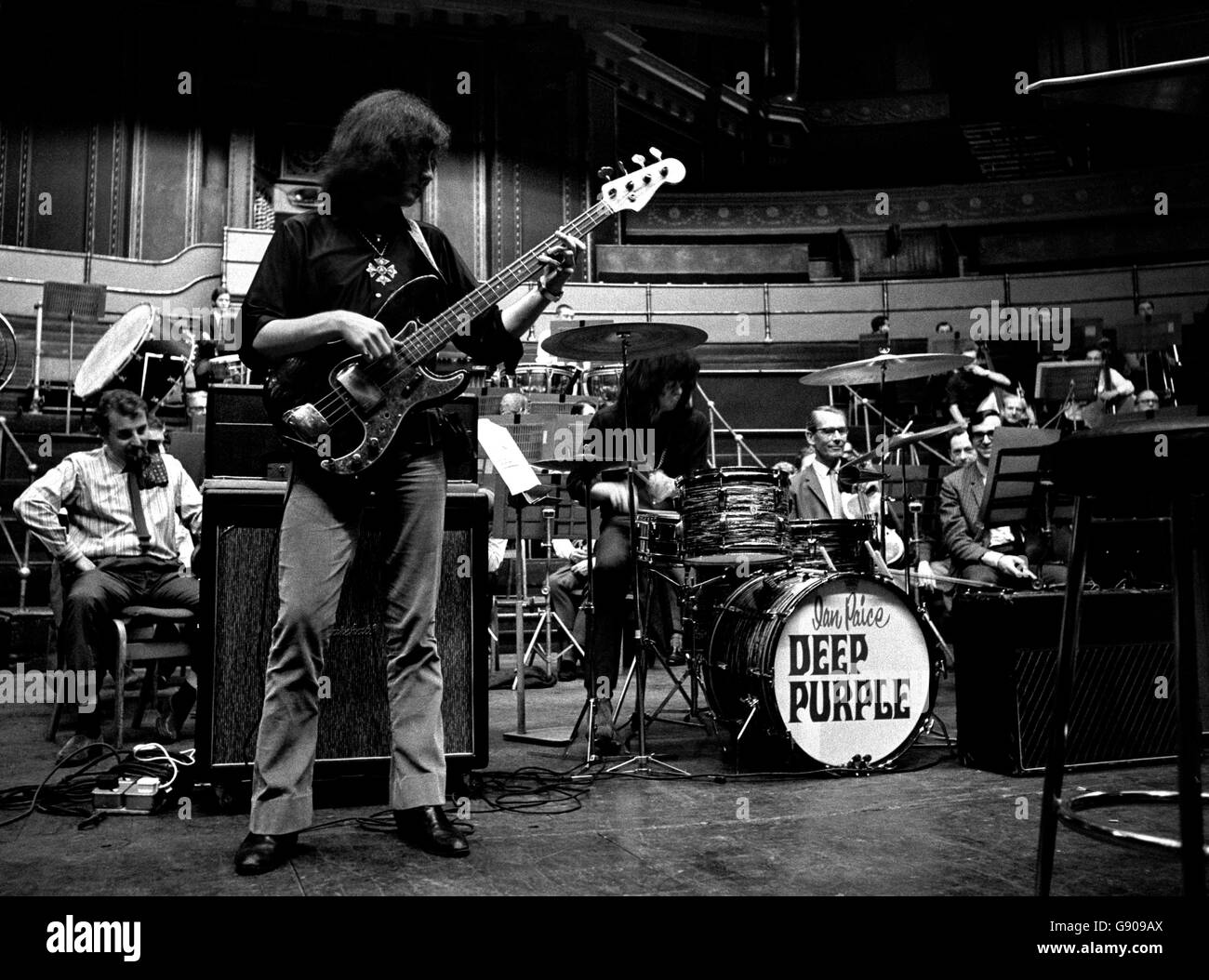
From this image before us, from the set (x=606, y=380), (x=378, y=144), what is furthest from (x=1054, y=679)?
(x=606, y=380)

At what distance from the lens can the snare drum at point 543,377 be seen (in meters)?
10.6

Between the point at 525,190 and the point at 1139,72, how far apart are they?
13.8m

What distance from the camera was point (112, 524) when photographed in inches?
170

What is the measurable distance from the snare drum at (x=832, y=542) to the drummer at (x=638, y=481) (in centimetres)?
53

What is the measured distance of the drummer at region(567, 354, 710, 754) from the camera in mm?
3971

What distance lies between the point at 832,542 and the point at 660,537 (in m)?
0.72

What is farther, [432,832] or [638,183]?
[638,183]

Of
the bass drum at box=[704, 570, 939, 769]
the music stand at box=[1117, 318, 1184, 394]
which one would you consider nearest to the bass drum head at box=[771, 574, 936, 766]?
the bass drum at box=[704, 570, 939, 769]

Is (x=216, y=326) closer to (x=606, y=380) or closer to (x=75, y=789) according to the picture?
(x=606, y=380)

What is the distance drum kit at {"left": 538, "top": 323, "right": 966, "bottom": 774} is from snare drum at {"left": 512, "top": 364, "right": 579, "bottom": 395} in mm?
6761

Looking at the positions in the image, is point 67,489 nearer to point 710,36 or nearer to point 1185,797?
point 1185,797
